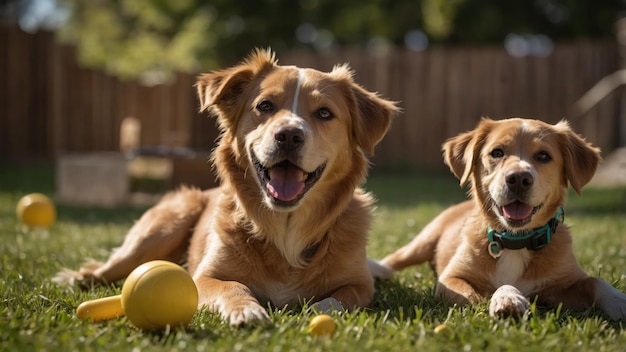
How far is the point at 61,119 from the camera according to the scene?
54.4 feet

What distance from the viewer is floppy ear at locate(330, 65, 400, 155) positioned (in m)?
5.02

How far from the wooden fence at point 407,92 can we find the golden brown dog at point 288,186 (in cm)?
1182

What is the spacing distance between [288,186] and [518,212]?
1.53 metres

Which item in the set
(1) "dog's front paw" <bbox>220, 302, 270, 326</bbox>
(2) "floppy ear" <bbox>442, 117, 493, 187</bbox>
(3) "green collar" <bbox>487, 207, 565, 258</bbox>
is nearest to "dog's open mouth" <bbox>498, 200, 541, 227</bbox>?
(3) "green collar" <bbox>487, 207, 565, 258</bbox>

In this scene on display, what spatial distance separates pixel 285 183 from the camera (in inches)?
180

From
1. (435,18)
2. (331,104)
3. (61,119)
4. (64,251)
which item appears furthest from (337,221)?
(435,18)

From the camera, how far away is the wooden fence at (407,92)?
1587 cm

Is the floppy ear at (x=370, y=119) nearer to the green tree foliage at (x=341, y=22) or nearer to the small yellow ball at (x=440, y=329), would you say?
the small yellow ball at (x=440, y=329)

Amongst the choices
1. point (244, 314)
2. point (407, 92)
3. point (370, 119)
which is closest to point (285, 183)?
point (370, 119)

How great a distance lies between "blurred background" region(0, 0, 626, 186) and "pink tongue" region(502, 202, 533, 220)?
293 inches

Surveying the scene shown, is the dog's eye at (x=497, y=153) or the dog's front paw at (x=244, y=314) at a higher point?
the dog's eye at (x=497, y=153)

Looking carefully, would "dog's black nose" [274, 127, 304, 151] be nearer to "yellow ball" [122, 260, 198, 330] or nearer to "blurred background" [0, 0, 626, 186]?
"yellow ball" [122, 260, 198, 330]

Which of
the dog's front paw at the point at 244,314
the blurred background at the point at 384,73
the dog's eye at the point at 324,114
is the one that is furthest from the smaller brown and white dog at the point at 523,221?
the blurred background at the point at 384,73

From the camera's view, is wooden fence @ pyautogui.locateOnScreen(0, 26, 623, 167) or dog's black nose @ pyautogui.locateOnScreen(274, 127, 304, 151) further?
wooden fence @ pyautogui.locateOnScreen(0, 26, 623, 167)
